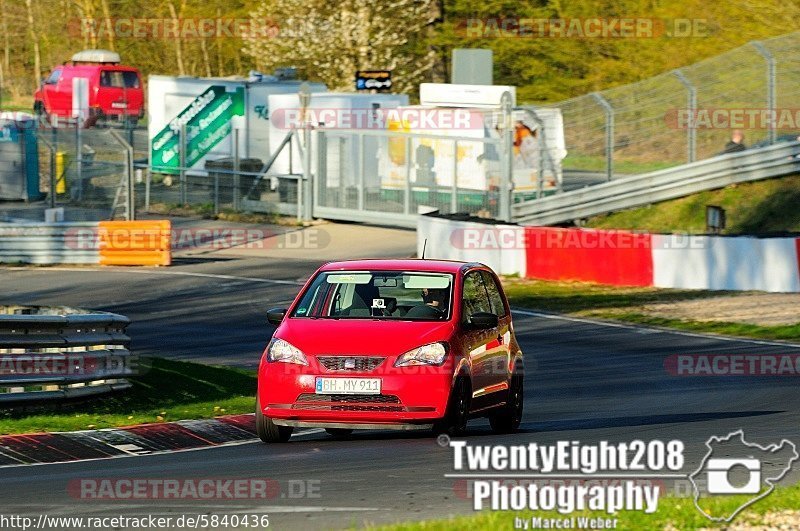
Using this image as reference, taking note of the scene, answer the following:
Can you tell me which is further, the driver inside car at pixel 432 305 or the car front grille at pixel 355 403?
the driver inside car at pixel 432 305

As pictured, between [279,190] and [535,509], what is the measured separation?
31.0m

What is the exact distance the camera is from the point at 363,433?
44.0ft

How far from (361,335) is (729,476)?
10.2ft

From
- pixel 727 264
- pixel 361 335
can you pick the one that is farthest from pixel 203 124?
pixel 361 335

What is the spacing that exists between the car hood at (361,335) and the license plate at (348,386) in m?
0.21

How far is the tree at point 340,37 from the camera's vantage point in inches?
2083

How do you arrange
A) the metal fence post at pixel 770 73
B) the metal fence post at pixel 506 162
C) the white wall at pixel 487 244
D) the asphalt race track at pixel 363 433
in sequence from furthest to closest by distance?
1. the metal fence post at pixel 506 162
2. the metal fence post at pixel 770 73
3. the white wall at pixel 487 244
4. the asphalt race track at pixel 363 433

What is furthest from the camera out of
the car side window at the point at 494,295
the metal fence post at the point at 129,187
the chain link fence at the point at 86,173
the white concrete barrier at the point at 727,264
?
the chain link fence at the point at 86,173

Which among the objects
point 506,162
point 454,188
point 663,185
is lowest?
point 454,188

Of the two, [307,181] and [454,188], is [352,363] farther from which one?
[307,181]

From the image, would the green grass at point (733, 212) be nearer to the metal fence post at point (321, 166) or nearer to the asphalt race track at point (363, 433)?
the metal fence post at point (321, 166)

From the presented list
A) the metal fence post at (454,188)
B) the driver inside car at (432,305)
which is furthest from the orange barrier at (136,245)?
the driver inside car at (432,305)

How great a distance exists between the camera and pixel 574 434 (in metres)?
12.7

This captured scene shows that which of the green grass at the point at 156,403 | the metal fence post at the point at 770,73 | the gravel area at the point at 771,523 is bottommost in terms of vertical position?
the green grass at the point at 156,403
